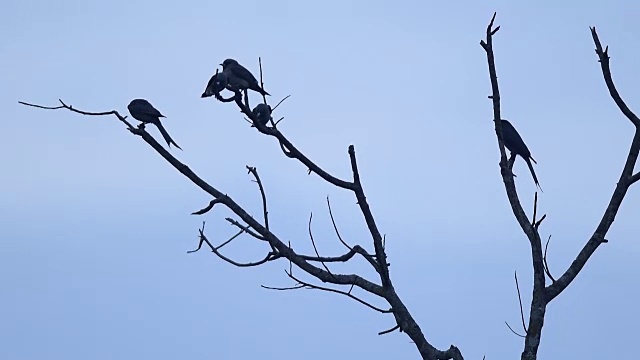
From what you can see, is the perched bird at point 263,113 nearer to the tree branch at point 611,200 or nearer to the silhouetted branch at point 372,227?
the silhouetted branch at point 372,227

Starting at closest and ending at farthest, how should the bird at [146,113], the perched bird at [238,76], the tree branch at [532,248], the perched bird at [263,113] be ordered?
the tree branch at [532,248] → the perched bird at [263,113] → the perched bird at [238,76] → the bird at [146,113]

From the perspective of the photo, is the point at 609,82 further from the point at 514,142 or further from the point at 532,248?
the point at 514,142

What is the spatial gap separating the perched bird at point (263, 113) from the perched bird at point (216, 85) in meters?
0.44

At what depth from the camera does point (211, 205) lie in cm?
544

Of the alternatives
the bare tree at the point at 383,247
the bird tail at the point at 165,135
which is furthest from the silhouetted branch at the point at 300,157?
the bird tail at the point at 165,135

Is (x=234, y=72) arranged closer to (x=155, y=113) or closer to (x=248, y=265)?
(x=155, y=113)

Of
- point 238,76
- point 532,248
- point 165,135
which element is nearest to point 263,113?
point 532,248

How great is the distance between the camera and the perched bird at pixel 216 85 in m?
6.73

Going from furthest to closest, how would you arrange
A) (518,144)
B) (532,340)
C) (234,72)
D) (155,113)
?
1. (155,113)
2. (518,144)
3. (234,72)
4. (532,340)

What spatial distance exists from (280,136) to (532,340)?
189 centimetres

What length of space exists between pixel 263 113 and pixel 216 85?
2.64ft

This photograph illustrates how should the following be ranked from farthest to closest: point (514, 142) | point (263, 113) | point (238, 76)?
point (514, 142) → point (238, 76) → point (263, 113)

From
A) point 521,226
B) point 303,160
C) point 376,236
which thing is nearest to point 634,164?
point 521,226

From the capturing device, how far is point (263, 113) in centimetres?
615
